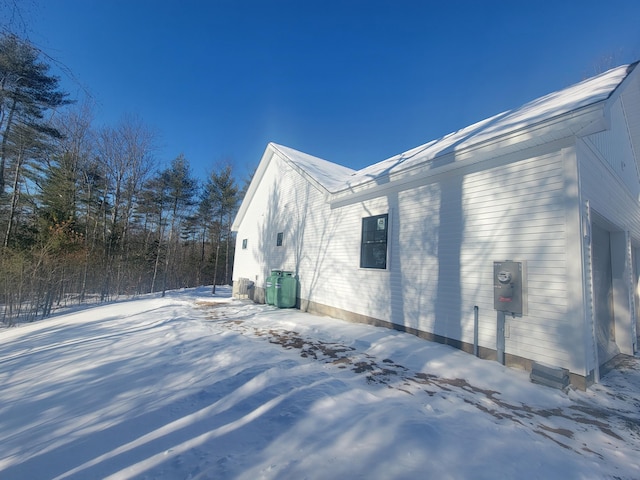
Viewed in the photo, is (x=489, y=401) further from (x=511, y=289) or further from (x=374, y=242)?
(x=374, y=242)

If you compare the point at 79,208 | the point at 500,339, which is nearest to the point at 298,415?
the point at 500,339

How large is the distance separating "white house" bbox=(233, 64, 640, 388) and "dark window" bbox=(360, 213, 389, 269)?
3 cm

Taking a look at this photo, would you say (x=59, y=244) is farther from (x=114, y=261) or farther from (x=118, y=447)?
(x=118, y=447)

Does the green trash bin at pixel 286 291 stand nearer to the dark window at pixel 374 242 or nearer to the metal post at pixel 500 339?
the dark window at pixel 374 242

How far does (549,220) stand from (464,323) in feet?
6.92

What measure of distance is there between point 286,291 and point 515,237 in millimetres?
6974

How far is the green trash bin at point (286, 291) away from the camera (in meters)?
9.52

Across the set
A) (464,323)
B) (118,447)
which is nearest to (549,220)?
(464,323)

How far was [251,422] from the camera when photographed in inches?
98.7

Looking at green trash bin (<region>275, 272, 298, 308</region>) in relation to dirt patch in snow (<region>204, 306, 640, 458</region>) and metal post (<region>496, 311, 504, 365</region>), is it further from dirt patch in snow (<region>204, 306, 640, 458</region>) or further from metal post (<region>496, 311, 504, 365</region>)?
metal post (<region>496, 311, 504, 365</region>)

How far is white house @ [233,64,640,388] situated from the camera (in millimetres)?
3818

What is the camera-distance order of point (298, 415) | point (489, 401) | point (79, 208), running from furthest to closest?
point (79, 208), point (489, 401), point (298, 415)

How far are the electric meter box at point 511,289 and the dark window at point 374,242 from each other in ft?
8.60

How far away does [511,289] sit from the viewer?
416cm
